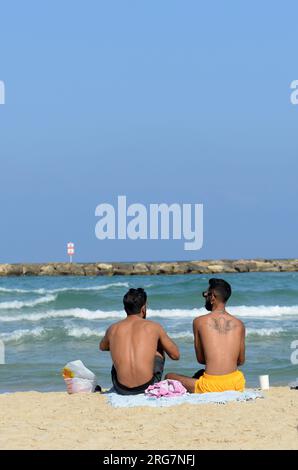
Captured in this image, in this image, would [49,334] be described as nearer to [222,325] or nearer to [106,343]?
[106,343]

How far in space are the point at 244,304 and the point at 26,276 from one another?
92.6 ft

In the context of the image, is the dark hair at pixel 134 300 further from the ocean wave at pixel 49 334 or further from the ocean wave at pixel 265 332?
the ocean wave at pixel 265 332

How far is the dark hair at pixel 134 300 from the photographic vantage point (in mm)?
7039

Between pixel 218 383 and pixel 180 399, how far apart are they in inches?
16.0

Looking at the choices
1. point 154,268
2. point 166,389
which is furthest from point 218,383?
point 154,268

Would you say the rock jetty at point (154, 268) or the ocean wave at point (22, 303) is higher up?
the rock jetty at point (154, 268)

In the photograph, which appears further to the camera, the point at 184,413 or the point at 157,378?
the point at 157,378

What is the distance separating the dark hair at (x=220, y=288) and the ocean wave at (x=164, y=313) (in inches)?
525

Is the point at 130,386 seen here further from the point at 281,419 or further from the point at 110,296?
the point at 110,296

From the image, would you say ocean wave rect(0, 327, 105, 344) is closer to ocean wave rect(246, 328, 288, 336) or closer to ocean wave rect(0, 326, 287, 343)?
ocean wave rect(0, 326, 287, 343)

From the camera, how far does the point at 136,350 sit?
699cm

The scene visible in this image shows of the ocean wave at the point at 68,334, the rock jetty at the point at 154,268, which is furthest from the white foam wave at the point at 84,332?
the rock jetty at the point at 154,268

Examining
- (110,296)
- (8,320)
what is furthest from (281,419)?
(110,296)
